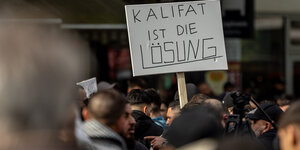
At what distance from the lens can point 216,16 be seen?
5078mm

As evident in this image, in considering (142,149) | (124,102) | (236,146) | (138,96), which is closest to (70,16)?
(138,96)

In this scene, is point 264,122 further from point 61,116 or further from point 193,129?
point 61,116

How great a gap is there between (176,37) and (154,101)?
86 cm

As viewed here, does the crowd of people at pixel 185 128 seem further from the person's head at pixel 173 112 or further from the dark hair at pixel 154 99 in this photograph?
the dark hair at pixel 154 99

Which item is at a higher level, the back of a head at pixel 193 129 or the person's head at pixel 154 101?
the back of a head at pixel 193 129

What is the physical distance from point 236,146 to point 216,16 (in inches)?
116

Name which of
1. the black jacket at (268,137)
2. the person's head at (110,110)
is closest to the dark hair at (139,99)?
the black jacket at (268,137)

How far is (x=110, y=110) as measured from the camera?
A: 3084mm

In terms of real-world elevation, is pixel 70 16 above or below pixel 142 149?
above

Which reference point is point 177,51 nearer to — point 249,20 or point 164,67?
point 164,67

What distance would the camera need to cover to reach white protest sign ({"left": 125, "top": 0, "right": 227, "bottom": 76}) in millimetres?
4895

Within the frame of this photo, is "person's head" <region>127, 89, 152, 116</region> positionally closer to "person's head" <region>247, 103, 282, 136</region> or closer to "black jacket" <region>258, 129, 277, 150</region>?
"person's head" <region>247, 103, 282, 136</region>

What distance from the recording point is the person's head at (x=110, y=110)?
10.1 feet

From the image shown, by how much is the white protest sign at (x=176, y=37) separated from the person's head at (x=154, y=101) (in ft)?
1.83
